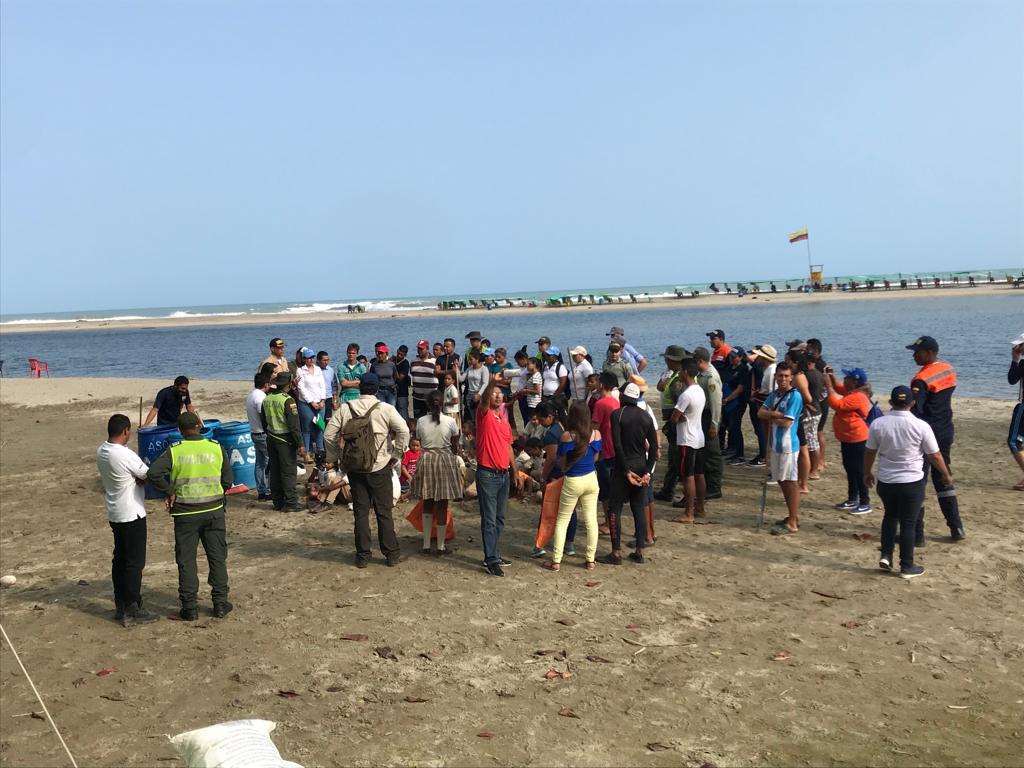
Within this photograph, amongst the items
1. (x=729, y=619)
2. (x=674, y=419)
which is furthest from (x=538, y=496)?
(x=729, y=619)

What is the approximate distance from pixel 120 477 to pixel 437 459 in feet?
9.36

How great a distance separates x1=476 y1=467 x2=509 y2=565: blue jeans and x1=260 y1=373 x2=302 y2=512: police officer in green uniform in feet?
10.00

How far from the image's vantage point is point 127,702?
547 cm

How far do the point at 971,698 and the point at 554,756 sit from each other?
283cm

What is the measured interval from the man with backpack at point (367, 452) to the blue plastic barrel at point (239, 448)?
3.53 m

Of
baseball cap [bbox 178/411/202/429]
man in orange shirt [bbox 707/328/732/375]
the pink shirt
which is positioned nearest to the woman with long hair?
the pink shirt

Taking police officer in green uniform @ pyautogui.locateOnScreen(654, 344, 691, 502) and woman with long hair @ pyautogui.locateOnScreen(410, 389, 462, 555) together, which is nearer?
woman with long hair @ pyautogui.locateOnScreen(410, 389, 462, 555)

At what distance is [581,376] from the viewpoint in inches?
475

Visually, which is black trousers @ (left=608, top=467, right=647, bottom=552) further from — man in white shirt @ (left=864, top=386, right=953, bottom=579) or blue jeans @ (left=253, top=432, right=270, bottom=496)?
blue jeans @ (left=253, top=432, right=270, bottom=496)

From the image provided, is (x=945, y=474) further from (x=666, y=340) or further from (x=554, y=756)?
(x=666, y=340)

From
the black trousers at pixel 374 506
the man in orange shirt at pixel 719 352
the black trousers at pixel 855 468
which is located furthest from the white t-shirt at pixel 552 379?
the black trousers at pixel 374 506

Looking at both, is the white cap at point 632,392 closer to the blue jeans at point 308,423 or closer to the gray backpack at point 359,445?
the gray backpack at point 359,445

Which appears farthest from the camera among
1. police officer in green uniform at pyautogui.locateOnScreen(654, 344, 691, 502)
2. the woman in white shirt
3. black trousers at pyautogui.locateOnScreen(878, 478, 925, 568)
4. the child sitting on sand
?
the woman in white shirt

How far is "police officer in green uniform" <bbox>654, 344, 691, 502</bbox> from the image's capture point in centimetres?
941
